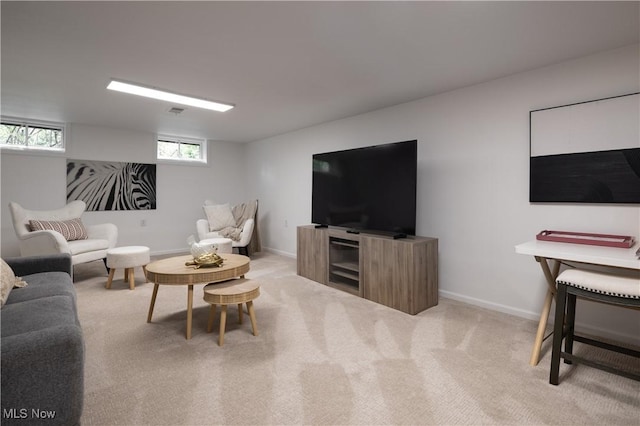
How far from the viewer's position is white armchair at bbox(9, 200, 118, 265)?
3.53 metres

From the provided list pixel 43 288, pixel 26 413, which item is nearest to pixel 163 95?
pixel 43 288

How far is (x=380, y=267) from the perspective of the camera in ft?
10.3

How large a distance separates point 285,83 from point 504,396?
3009mm

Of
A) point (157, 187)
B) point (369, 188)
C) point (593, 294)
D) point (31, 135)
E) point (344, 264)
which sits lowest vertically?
point (344, 264)

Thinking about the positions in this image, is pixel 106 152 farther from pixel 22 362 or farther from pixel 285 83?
pixel 22 362

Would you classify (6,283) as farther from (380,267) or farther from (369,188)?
(369,188)

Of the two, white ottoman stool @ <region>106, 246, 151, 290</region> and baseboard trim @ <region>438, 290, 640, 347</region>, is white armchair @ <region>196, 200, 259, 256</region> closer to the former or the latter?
white ottoman stool @ <region>106, 246, 151, 290</region>

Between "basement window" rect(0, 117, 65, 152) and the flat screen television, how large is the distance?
4047 millimetres

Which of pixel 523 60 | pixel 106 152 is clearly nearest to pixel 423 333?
pixel 523 60

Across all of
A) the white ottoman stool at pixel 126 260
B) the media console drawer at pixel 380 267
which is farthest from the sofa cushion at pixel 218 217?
the media console drawer at pixel 380 267

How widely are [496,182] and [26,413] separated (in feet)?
11.3

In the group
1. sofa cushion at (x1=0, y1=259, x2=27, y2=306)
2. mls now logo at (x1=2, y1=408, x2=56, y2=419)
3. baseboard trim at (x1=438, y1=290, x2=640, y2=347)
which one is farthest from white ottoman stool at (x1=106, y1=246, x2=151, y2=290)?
baseboard trim at (x1=438, y1=290, x2=640, y2=347)

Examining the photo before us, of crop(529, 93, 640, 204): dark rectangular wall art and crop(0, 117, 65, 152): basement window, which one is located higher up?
crop(0, 117, 65, 152): basement window

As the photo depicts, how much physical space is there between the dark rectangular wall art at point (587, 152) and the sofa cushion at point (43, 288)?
3689 millimetres
